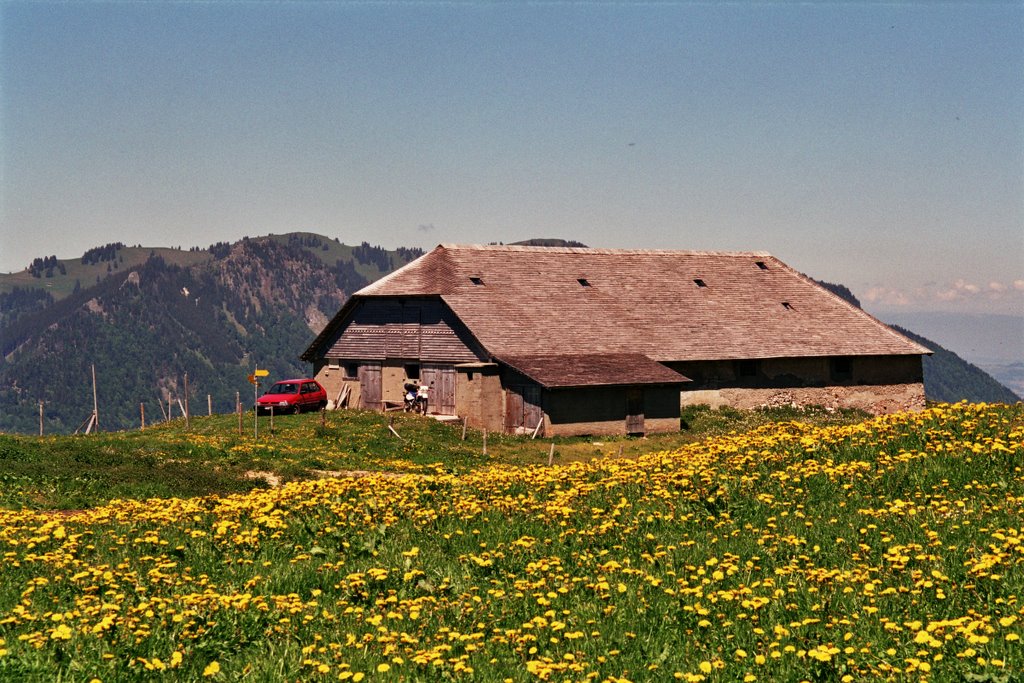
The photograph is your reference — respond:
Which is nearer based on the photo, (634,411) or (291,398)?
(634,411)

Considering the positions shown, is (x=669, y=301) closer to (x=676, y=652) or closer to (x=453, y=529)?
(x=453, y=529)

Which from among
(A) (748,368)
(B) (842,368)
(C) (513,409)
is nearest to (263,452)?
(C) (513,409)

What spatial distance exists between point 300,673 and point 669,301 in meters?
48.6

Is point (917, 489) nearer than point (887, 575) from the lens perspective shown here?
No

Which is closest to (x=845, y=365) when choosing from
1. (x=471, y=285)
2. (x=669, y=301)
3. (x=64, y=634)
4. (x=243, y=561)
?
(x=669, y=301)

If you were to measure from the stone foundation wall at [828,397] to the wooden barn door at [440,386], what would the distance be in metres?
10.8

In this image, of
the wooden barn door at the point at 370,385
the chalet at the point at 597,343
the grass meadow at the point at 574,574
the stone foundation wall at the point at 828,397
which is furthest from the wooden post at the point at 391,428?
the grass meadow at the point at 574,574

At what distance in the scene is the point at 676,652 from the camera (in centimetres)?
1056

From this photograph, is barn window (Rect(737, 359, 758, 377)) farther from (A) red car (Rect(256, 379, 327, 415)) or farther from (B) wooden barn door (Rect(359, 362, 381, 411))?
(A) red car (Rect(256, 379, 327, 415))

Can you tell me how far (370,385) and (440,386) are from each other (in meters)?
5.33

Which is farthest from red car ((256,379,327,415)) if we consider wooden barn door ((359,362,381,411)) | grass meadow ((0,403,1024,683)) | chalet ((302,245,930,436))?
grass meadow ((0,403,1024,683))

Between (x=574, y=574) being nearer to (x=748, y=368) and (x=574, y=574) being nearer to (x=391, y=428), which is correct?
(x=391, y=428)

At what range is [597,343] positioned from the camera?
51312mm

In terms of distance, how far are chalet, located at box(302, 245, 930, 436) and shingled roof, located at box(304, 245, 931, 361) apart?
0.11 metres
